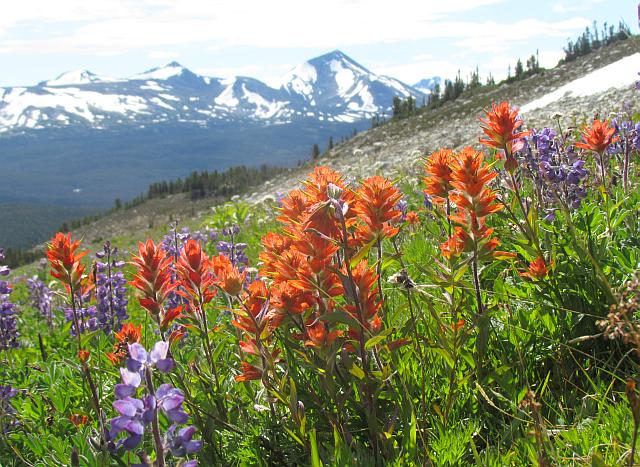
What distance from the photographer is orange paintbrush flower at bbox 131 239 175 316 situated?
219cm

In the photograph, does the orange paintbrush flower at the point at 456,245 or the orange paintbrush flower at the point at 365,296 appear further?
the orange paintbrush flower at the point at 456,245

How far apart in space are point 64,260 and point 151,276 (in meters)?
0.53

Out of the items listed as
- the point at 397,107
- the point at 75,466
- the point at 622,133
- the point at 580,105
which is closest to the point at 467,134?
the point at 580,105

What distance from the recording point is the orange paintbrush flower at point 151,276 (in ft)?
7.18

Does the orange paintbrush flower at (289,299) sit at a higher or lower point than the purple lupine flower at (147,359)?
lower

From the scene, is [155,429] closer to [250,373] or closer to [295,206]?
[250,373]

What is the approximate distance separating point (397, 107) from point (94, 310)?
5831cm

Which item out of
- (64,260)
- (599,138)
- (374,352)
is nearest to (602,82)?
(599,138)

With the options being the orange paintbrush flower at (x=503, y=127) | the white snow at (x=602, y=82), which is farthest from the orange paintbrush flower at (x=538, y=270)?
the white snow at (x=602, y=82)

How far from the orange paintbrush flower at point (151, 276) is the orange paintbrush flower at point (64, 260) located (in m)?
0.39

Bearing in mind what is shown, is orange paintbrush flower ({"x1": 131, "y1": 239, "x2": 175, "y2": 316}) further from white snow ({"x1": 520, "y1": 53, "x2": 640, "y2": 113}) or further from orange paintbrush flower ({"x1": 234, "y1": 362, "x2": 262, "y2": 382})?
white snow ({"x1": 520, "y1": 53, "x2": 640, "y2": 113})

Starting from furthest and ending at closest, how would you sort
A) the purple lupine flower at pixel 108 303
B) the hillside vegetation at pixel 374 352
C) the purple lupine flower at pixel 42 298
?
the purple lupine flower at pixel 42 298
the purple lupine flower at pixel 108 303
the hillside vegetation at pixel 374 352

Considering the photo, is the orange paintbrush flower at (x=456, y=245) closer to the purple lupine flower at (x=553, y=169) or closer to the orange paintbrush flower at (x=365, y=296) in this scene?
the orange paintbrush flower at (x=365, y=296)

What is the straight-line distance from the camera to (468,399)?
246cm
